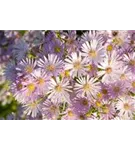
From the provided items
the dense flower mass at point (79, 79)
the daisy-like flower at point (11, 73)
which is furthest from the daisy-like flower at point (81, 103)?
the daisy-like flower at point (11, 73)

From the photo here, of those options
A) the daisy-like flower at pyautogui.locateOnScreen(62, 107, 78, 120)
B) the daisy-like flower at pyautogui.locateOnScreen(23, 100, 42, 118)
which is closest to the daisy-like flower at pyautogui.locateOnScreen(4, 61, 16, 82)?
the daisy-like flower at pyautogui.locateOnScreen(23, 100, 42, 118)

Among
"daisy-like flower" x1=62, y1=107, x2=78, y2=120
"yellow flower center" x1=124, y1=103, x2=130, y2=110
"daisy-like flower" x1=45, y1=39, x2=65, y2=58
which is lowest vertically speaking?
"daisy-like flower" x1=62, y1=107, x2=78, y2=120

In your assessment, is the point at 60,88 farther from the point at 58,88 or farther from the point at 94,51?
the point at 94,51

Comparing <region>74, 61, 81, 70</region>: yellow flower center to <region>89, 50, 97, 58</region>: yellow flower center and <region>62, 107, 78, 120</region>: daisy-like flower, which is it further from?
<region>62, 107, 78, 120</region>: daisy-like flower

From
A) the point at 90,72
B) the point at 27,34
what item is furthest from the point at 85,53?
the point at 27,34

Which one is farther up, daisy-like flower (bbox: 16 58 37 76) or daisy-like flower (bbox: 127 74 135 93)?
daisy-like flower (bbox: 16 58 37 76)
